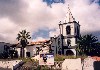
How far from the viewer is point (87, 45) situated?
65.4 metres

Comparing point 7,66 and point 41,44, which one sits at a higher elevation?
point 41,44

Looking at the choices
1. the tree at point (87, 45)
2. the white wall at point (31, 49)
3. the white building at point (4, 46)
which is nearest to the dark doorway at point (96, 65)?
the tree at point (87, 45)

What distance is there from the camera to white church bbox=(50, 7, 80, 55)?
73.3m

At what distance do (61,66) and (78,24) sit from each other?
29.3 m

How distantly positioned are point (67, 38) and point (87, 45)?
10.9 meters

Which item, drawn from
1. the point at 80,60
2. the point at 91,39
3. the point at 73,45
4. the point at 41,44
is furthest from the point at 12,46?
the point at 80,60

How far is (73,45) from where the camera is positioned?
73500 mm

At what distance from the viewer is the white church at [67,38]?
73312mm

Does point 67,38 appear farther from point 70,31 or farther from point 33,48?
point 33,48

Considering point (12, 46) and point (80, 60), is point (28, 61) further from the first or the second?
point (12, 46)

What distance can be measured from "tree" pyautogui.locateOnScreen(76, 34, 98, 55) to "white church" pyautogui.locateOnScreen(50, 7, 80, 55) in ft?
20.0

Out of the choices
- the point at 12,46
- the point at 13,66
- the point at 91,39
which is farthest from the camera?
the point at 12,46

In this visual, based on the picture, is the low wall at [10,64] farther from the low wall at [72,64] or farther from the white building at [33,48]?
the white building at [33,48]

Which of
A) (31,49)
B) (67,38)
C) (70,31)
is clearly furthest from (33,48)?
(70,31)
